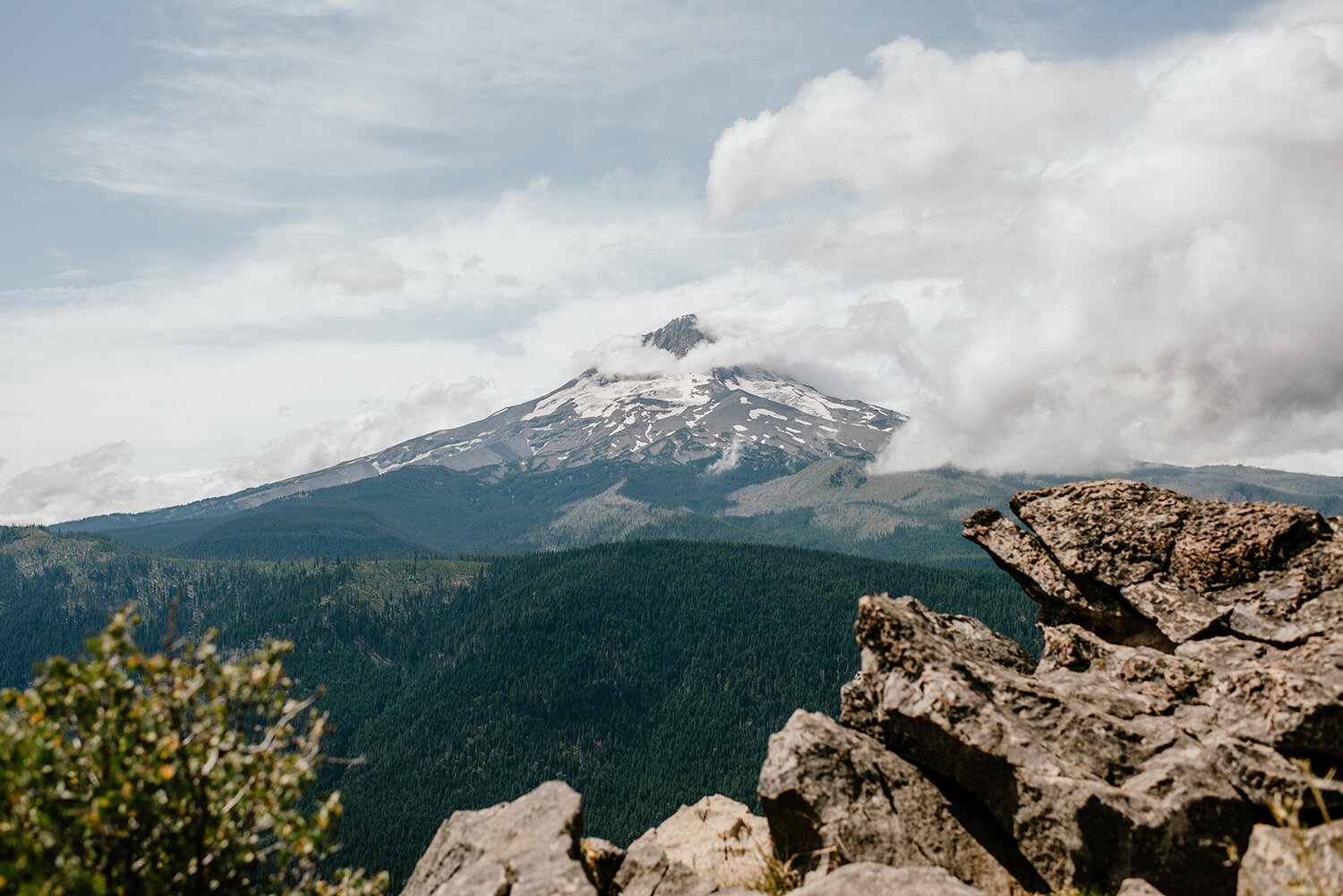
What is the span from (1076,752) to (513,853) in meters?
12.8

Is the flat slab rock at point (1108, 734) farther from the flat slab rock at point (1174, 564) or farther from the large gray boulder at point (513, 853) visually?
the large gray boulder at point (513, 853)

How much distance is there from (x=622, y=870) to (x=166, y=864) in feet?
30.5

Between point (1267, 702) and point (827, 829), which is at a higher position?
point (1267, 702)

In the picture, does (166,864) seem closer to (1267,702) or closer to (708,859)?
(708,859)

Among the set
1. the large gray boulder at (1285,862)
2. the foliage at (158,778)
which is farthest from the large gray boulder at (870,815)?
the foliage at (158,778)

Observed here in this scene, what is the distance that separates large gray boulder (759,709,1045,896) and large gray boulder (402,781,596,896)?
4648mm

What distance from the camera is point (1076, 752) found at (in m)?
16.2

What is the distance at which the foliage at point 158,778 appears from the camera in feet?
30.9

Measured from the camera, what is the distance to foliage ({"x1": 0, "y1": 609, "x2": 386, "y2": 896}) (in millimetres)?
9406

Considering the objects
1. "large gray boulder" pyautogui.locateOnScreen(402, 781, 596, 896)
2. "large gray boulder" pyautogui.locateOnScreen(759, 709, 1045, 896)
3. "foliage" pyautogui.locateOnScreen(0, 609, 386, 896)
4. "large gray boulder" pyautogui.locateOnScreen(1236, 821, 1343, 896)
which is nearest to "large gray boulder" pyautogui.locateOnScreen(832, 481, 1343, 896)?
"large gray boulder" pyautogui.locateOnScreen(1236, 821, 1343, 896)

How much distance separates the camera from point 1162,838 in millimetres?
13938

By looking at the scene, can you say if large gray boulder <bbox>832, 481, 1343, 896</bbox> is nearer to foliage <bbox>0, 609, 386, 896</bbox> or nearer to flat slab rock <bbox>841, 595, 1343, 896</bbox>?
flat slab rock <bbox>841, 595, 1343, 896</bbox>

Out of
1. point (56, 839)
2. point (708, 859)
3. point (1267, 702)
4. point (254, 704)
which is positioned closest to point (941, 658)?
point (1267, 702)

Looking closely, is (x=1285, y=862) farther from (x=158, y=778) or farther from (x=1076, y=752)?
(x=158, y=778)
